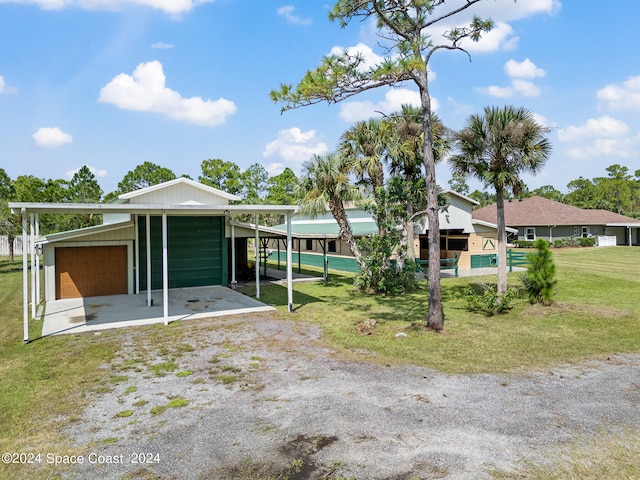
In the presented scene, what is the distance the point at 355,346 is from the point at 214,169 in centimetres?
4539

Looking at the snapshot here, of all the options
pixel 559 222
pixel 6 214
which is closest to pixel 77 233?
pixel 6 214

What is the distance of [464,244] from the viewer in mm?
24547

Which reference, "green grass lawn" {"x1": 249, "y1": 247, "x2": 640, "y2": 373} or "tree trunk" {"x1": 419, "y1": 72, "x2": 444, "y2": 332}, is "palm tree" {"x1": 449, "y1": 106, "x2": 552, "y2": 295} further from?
"tree trunk" {"x1": 419, "y1": 72, "x2": 444, "y2": 332}

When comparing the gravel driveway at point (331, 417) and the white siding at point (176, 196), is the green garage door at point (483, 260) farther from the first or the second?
the gravel driveway at point (331, 417)

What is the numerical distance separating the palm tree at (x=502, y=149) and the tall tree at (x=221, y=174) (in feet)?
133

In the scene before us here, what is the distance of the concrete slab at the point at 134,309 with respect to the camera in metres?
11.0

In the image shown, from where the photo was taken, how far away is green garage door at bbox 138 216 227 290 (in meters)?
16.6

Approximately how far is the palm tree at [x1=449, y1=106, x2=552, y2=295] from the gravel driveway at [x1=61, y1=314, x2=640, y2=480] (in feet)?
21.3

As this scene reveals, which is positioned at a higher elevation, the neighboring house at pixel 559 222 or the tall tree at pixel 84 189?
the tall tree at pixel 84 189

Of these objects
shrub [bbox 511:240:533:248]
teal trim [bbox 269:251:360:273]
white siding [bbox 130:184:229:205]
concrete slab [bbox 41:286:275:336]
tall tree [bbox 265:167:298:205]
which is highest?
tall tree [bbox 265:167:298:205]

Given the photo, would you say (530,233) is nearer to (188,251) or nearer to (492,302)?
(492,302)

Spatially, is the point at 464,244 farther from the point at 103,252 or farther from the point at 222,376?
the point at 222,376

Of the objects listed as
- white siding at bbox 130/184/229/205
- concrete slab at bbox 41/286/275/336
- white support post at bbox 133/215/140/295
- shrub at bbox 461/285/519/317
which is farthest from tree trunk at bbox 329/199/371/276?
white support post at bbox 133/215/140/295

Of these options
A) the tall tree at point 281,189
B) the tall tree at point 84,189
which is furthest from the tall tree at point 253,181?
the tall tree at point 84,189
